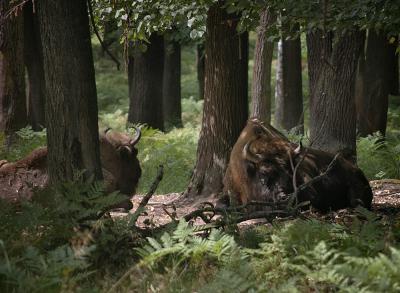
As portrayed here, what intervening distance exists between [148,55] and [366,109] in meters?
6.78

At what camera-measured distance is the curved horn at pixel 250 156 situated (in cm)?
1142

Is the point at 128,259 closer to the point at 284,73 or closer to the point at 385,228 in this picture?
the point at 385,228

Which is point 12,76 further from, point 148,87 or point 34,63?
point 148,87

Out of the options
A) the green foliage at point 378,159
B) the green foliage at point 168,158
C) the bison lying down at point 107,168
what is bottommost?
the green foliage at point 168,158

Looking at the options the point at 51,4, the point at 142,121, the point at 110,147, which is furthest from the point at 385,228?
the point at 142,121

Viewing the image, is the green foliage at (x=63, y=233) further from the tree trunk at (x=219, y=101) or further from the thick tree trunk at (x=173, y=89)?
the thick tree trunk at (x=173, y=89)

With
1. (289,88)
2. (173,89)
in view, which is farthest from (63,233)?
(173,89)

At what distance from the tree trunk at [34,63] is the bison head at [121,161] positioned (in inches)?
226

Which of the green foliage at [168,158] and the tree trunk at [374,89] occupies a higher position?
the tree trunk at [374,89]

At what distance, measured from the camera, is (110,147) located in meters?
14.4

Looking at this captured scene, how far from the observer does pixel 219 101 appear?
12.0 metres

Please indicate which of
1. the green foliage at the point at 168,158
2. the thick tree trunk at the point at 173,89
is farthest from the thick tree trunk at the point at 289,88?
the thick tree trunk at the point at 173,89

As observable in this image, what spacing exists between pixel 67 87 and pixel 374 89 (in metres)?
14.4

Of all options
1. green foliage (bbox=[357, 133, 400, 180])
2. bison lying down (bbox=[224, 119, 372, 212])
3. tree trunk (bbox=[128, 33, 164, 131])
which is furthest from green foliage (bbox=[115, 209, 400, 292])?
tree trunk (bbox=[128, 33, 164, 131])
